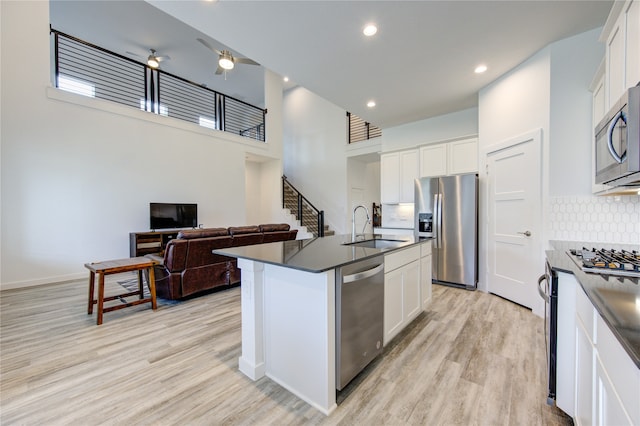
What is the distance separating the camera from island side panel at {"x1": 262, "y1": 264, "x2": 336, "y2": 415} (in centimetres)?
156

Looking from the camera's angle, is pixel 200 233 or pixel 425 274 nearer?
pixel 425 274

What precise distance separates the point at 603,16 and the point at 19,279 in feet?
27.0

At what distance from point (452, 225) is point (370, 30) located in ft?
9.77

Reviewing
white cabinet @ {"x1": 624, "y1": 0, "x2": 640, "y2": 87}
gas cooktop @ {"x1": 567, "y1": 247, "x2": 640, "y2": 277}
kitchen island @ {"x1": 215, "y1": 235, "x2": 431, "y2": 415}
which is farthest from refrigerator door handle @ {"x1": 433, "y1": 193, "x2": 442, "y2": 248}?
white cabinet @ {"x1": 624, "y1": 0, "x2": 640, "y2": 87}

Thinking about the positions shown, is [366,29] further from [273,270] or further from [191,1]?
[273,270]

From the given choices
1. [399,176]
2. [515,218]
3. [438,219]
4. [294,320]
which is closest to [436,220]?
[438,219]

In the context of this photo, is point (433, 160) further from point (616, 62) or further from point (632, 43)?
point (632, 43)

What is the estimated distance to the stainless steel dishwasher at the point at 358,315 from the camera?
1618 millimetres

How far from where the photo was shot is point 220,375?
194 centimetres

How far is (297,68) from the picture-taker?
3559mm

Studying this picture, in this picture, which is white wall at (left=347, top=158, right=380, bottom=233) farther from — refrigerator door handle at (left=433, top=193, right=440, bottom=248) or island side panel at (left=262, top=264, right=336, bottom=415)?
island side panel at (left=262, top=264, right=336, bottom=415)

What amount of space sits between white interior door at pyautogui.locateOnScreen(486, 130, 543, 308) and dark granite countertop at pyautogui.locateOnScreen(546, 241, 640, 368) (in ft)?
6.15

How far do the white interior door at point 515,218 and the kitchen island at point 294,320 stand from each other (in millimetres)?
2287

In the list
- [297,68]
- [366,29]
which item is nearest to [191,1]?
[297,68]
